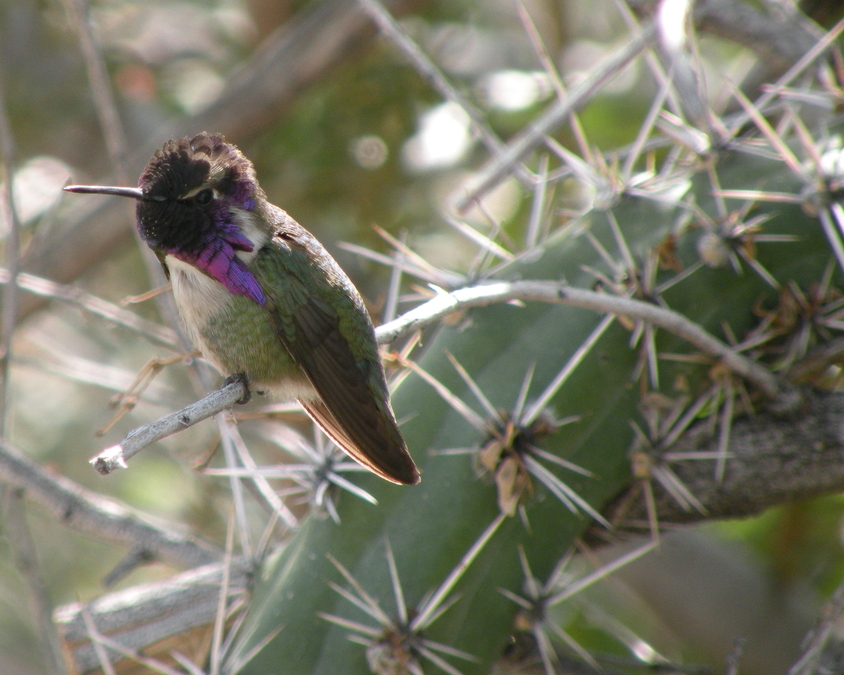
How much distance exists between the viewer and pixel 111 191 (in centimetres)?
181

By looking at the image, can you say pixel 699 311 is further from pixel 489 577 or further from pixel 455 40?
pixel 455 40

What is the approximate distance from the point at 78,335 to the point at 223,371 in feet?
12.0

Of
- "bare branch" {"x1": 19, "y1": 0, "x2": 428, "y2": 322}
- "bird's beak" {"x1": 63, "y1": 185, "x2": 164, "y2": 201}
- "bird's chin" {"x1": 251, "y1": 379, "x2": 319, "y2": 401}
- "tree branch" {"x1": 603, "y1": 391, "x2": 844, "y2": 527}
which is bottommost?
"tree branch" {"x1": 603, "y1": 391, "x2": 844, "y2": 527}

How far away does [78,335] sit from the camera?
5.54 metres

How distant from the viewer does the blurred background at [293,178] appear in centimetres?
357

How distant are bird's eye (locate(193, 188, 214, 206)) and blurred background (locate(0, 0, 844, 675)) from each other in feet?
4.38

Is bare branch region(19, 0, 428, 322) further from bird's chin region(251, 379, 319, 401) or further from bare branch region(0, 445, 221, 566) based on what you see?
bird's chin region(251, 379, 319, 401)

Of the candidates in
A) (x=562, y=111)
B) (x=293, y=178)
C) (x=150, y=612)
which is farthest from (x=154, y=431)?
(x=293, y=178)

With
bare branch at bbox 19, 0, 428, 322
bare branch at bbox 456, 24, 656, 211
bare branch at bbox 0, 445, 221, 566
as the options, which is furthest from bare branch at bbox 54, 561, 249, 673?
bare branch at bbox 19, 0, 428, 322

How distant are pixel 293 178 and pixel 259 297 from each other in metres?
2.40

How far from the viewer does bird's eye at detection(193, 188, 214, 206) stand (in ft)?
6.77

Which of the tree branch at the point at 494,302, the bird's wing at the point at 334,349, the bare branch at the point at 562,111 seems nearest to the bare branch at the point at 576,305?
the tree branch at the point at 494,302

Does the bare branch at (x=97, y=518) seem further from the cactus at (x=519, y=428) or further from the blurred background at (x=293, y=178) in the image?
the blurred background at (x=293, y=178)

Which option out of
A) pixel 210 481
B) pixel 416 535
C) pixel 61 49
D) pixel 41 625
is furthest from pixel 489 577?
pixel 61 49
